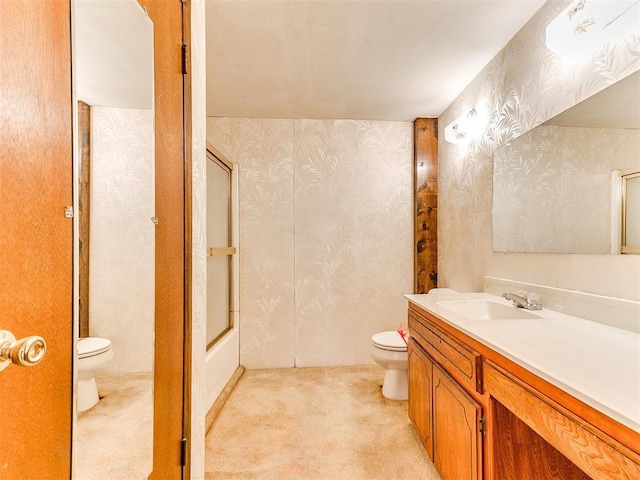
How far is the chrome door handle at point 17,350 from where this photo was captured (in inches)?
20.6

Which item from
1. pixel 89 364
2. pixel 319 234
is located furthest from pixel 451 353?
pixel 319 234

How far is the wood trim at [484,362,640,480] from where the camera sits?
2.14 feet

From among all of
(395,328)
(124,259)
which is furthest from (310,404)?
(124,259)

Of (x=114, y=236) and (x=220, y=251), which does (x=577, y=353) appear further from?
(x=220, y=251)

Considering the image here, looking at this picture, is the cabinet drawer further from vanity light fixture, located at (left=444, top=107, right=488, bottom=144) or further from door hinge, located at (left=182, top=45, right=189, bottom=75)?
door hinge, located at (left=182, top=45, right=189, bottom=75)

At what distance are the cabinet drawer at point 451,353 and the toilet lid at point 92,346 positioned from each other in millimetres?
1188

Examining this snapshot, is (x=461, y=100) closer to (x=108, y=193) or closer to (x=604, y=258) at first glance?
(x=604, y=258)

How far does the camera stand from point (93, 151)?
2.62 feet

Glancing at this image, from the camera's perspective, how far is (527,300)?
161cm

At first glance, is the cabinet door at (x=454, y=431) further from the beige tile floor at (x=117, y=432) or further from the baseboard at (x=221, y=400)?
the baseboard at (x=221, y=400)

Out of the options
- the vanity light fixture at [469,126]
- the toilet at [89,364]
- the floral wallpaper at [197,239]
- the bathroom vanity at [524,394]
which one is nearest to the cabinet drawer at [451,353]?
the bathroom vanity at [524,394]

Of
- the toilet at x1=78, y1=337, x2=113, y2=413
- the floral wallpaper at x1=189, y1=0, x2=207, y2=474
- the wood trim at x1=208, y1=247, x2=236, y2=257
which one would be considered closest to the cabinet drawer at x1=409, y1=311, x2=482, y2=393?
the floral wallpaper at x1=189, y1=0, x2=207, y2=474

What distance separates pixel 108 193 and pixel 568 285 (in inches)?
71.9

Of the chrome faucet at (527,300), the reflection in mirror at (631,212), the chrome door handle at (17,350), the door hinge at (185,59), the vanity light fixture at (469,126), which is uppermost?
the vanity light fixture at (469,126)
